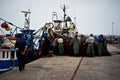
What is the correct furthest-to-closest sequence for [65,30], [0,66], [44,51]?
[65,30], [44,51], [0,66]

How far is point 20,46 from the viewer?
357 inches

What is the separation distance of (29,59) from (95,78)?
1087 cm

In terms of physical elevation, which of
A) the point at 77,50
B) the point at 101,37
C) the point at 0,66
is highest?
the point at 101,37

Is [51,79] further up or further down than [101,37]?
further down

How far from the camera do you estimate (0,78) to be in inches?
293

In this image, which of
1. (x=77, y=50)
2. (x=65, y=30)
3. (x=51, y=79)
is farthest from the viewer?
(x=65, y=30)

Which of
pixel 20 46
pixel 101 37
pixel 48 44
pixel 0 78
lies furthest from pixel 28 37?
pixel 0 78

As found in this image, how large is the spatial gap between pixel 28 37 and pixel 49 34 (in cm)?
192

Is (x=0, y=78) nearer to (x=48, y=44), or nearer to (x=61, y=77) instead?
(x=61, y=77)

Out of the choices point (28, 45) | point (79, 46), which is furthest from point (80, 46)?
point (28, 45)

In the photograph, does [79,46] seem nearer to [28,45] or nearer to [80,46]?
[80,46]

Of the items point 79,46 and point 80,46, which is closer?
point 79,46

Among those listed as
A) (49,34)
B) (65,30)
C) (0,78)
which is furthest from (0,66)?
(65,30)

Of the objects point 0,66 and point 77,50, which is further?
point 77,50
